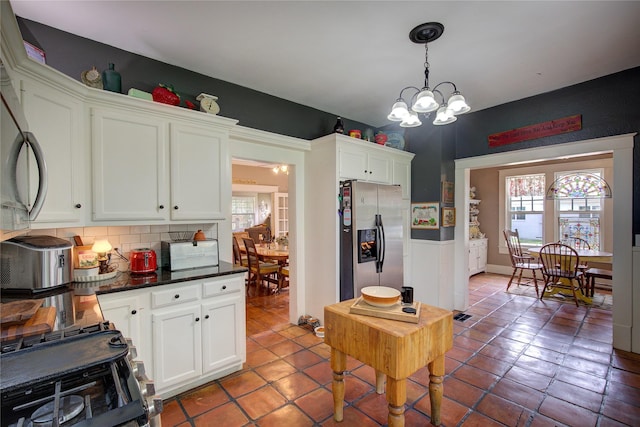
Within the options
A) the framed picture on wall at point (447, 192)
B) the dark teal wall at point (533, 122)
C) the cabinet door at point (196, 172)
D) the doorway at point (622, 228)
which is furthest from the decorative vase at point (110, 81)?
the doorway at point (622, 228)

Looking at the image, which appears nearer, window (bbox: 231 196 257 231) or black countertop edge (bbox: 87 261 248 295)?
black countertop edge (bbox: 87 261 248 295)

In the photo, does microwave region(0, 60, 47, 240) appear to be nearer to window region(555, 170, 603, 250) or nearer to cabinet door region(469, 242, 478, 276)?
cabinet door region(469, 242, 478, 276)

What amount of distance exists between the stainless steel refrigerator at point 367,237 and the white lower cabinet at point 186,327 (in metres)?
1.27

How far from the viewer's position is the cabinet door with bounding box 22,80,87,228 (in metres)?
1.76

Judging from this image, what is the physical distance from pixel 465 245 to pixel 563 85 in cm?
219

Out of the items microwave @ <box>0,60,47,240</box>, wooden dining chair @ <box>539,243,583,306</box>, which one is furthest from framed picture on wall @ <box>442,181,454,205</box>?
microwave @ <box>0,60,47,240</box>

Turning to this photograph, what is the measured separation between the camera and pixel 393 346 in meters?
1.60

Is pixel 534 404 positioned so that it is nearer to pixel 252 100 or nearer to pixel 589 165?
pixel 252 100

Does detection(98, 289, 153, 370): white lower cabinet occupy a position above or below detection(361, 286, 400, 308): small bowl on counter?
below

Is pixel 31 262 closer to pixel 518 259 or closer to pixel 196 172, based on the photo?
pixel 196 172

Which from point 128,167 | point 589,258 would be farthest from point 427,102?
point 589,258

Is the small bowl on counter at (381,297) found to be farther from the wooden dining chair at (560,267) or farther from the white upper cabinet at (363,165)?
the wooden dining chair at (560,267)

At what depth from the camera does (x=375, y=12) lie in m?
2.01

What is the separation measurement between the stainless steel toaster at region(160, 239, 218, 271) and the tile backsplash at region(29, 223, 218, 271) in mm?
109
